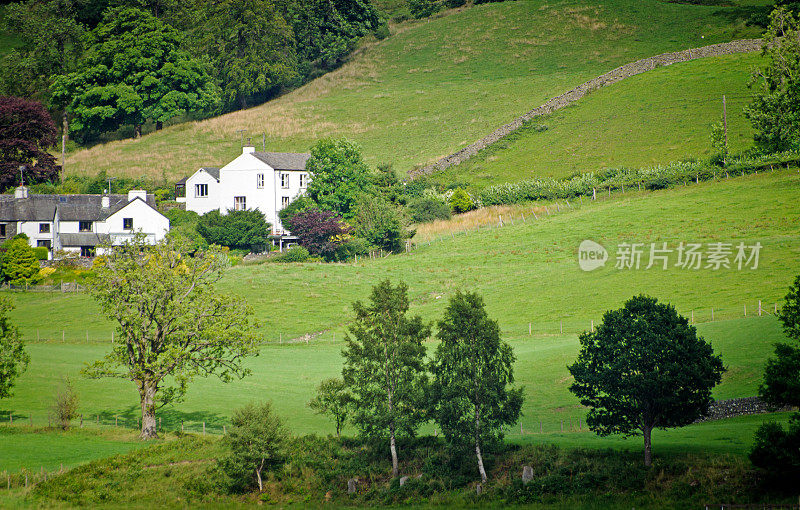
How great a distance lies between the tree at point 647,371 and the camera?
30938 millimetres

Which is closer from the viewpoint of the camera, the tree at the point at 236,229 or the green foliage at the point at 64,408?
the green foliage at the point at 64,408

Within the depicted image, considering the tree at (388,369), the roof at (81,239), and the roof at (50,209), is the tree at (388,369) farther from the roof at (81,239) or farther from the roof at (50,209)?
the roof at (50,209)

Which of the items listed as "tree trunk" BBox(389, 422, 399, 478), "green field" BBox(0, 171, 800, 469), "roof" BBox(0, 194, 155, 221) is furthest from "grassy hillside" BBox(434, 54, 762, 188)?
"tree trunk" BBox(389, 422, 399, 478)

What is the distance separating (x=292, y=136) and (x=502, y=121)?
38215mm

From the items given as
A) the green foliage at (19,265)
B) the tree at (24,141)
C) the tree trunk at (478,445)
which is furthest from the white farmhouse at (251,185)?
the tree trunk at (478,445)

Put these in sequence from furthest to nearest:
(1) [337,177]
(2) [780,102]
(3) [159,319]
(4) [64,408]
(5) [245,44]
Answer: (5) [245,44] < (1) [337,177] < (2) [780,102] < (3) [159,319] < (4) [64,408]

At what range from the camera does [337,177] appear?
311 feet

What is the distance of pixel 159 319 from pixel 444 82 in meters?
122

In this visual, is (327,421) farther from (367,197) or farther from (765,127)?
(765,127)

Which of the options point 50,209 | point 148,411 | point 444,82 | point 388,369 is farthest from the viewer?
point 444,82

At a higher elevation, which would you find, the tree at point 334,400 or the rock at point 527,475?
the tree at point 334,400

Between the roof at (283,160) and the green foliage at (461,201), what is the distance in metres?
21.1

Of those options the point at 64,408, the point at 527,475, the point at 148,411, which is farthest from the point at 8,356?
the point at 527,475

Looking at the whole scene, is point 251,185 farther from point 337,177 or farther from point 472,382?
point 472,382
